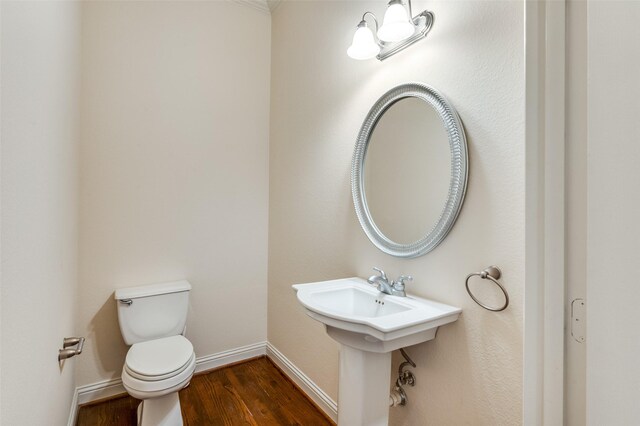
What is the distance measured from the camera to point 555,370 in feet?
1.71

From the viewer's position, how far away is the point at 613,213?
1.23 ft

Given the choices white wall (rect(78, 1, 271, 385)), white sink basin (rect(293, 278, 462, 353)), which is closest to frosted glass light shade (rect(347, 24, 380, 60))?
white sink basin (rect(293, 278, 462, 353))

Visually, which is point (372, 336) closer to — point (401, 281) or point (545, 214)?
point (401, 281)

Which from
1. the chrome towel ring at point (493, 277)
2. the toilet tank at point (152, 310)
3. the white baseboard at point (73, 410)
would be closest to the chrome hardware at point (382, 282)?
the chrome towel ring at point (493, 277)

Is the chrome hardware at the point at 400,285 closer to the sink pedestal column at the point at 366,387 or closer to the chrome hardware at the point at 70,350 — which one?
the sink pedestal column at the point at 366,387

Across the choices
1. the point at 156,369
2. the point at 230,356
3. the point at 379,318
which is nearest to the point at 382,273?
the point at 379,318

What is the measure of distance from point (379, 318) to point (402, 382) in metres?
0.50

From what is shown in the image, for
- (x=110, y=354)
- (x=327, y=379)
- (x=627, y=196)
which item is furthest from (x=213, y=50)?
(x=627, y=196)

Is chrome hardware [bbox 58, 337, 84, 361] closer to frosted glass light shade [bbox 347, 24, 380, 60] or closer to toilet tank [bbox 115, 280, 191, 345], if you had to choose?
toilet tank [bbox 115, 280, 191, 345]

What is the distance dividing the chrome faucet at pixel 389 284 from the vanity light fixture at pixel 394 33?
103cm

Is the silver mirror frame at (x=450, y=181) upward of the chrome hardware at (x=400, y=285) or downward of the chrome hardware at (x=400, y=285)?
upward

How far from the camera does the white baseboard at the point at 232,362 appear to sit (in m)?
1.89

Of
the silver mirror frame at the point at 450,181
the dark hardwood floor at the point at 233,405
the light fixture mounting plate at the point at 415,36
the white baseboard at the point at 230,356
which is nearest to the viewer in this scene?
the silver mirror frame at the point at 450,181

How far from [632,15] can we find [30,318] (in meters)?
1.47
